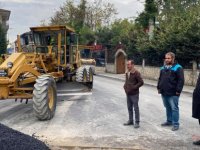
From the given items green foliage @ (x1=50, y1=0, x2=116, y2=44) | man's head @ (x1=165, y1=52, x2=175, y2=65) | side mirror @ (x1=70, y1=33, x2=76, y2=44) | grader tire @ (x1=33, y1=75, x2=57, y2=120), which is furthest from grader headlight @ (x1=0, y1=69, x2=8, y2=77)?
green foliage @ (x1=50, y1=0, x2=116, y2=44)

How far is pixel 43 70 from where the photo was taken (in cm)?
1500

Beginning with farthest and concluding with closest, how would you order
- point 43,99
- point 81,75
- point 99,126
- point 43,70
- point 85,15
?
point 85,15 → point 81,75 → point 43,70 → point 43,99 → point 99,126

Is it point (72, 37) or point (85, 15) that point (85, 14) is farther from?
point (72, 37)

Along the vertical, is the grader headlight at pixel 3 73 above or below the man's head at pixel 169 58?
below

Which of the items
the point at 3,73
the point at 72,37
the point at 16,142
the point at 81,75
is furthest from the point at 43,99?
the point at 72,37

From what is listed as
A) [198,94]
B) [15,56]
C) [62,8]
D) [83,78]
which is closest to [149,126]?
[198,94]

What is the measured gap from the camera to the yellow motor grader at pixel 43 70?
1195cm

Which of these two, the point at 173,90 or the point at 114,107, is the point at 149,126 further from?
the point at 114,107

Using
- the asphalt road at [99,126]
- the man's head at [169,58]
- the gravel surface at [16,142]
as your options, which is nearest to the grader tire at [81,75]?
the asphalt road at [99,126]

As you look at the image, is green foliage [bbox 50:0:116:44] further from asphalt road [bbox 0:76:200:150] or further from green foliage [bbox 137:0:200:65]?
asphalt road [bbox 0:76:200:150]

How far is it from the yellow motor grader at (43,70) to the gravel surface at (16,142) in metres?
3.82

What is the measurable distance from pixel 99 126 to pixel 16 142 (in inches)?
149

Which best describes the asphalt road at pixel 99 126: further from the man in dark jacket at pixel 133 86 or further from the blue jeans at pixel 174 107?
the man in dark jacket at pixel 133 86

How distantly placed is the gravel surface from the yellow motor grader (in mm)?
3822
